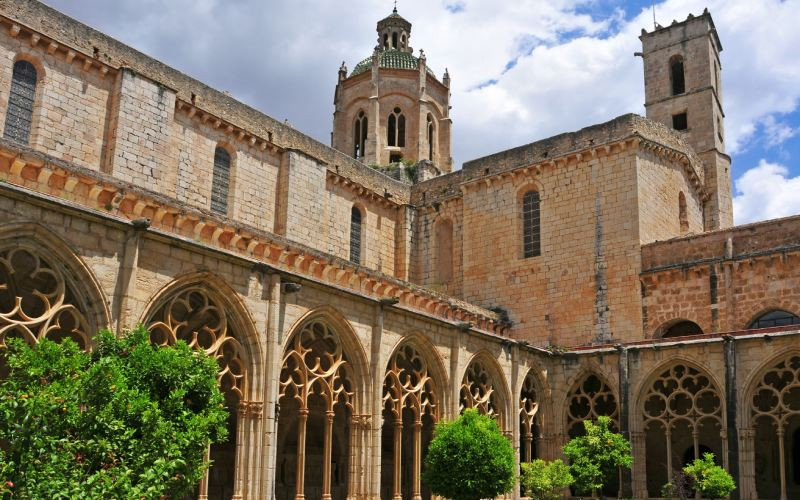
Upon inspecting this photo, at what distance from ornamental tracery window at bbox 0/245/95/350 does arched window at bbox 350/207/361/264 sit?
1388cm

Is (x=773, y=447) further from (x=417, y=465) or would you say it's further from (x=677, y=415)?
(x=417, y=465)

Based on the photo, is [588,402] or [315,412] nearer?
[315,412]

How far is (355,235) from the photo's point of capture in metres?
26.5

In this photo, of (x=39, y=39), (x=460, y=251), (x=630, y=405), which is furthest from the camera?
(x=460, y=251)

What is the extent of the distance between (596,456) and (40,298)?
1194 cm

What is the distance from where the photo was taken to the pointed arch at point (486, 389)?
1817 centimetres

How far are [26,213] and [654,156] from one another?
18649mm

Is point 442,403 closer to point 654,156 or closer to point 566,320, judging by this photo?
point 566,320

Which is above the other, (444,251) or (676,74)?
(676,74)

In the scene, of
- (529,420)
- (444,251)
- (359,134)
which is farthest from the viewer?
(359,134)

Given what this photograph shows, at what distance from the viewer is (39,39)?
18.1m

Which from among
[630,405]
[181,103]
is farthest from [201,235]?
[630,405]

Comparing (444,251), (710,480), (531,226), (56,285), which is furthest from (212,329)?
(444,251)

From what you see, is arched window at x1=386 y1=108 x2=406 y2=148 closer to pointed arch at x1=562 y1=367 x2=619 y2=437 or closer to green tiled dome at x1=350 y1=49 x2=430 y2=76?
green tiled dome at x1=350 y1=49 x2=430 y2=76
